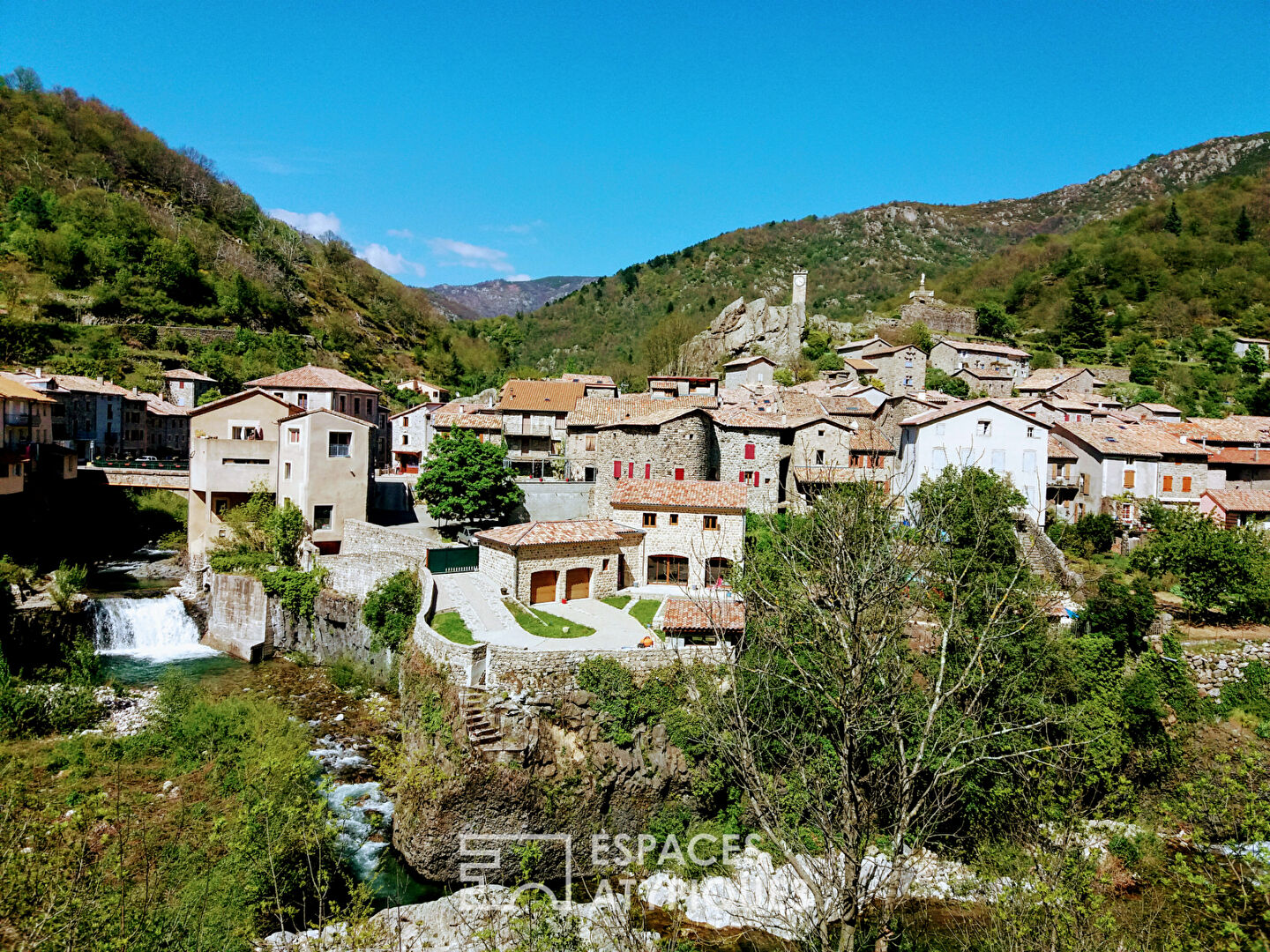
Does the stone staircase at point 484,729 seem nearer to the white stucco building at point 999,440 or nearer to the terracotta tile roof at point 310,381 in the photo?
the white stucco building at point 999,440

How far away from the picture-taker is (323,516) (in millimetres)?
32938

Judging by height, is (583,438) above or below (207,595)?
above

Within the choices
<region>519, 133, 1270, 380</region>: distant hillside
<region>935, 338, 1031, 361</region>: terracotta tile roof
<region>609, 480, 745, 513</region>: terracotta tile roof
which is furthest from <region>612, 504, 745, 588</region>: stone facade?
<region>519, 133, 1270, 380</region>: distant hillside

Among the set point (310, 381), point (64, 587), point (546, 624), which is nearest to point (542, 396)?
point (310, 381)

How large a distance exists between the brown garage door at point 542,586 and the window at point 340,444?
13750 mm

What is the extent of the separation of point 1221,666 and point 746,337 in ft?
155

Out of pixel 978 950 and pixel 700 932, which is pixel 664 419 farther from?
pixel 978 950

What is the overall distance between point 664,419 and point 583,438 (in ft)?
21.5

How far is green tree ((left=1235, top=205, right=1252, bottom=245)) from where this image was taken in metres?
78.8

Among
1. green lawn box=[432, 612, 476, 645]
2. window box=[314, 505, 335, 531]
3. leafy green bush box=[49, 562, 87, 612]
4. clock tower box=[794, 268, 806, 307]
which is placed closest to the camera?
green lawn box=[432, 612, 476, 645]

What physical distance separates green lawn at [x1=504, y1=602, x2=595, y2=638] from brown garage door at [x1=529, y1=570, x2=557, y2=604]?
926 mm

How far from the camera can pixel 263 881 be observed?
14.8 m

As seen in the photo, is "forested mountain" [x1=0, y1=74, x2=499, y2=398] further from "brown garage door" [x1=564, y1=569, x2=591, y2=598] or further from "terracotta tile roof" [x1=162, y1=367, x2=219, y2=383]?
"brown garage door" [x1=564, y1=569, x2=591, y2=598]

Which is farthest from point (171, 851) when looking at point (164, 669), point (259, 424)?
point (259, 424)
